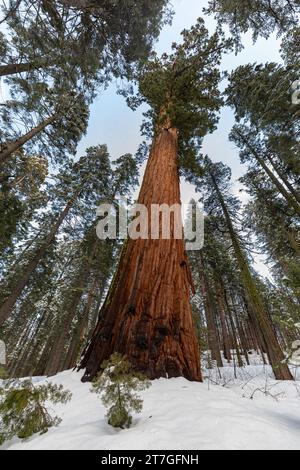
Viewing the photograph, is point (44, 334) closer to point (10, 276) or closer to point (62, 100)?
point (10, 276)

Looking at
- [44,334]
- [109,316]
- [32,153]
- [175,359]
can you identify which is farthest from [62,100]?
[44,334]

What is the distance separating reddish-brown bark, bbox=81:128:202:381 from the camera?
9.16 ft

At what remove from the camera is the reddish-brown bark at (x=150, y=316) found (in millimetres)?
2791

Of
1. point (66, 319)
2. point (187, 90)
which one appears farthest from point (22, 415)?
point (66, 319)

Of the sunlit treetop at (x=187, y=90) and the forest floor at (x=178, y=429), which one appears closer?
the forest floor at (x=178, y=429)

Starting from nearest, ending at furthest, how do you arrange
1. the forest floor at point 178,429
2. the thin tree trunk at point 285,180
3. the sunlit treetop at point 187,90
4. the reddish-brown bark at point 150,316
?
the forest floor at point 178,429, the reddish-brown bark at point 150,316, the sunlit treetop at point 187,90, the thin tree trunk at point 285,180

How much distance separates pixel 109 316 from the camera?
10.8ft

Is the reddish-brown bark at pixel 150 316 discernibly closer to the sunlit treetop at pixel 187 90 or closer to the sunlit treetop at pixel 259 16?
the sunlit treetop at pixel 187 90

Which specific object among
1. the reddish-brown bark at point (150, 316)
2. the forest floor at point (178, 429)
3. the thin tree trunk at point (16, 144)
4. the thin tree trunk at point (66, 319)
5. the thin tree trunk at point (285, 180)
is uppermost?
the thin tree trunk at point (285, 180)

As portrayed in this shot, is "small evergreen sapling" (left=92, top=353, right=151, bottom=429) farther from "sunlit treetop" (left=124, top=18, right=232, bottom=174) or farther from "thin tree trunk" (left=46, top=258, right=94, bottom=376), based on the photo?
"thin tree trunk" (left=46, top=258, right=94, bottom=376)

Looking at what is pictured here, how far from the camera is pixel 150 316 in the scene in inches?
119

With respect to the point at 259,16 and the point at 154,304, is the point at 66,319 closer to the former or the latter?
the point at 154,304

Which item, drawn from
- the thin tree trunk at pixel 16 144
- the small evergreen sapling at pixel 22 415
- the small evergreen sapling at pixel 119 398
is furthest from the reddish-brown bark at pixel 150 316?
the thin tree trunk at pixel 16 144

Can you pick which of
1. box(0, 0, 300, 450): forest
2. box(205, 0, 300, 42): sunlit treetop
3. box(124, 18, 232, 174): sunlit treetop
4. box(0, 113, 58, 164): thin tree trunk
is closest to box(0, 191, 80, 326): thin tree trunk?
box(0, 0, 300, 450): forest
